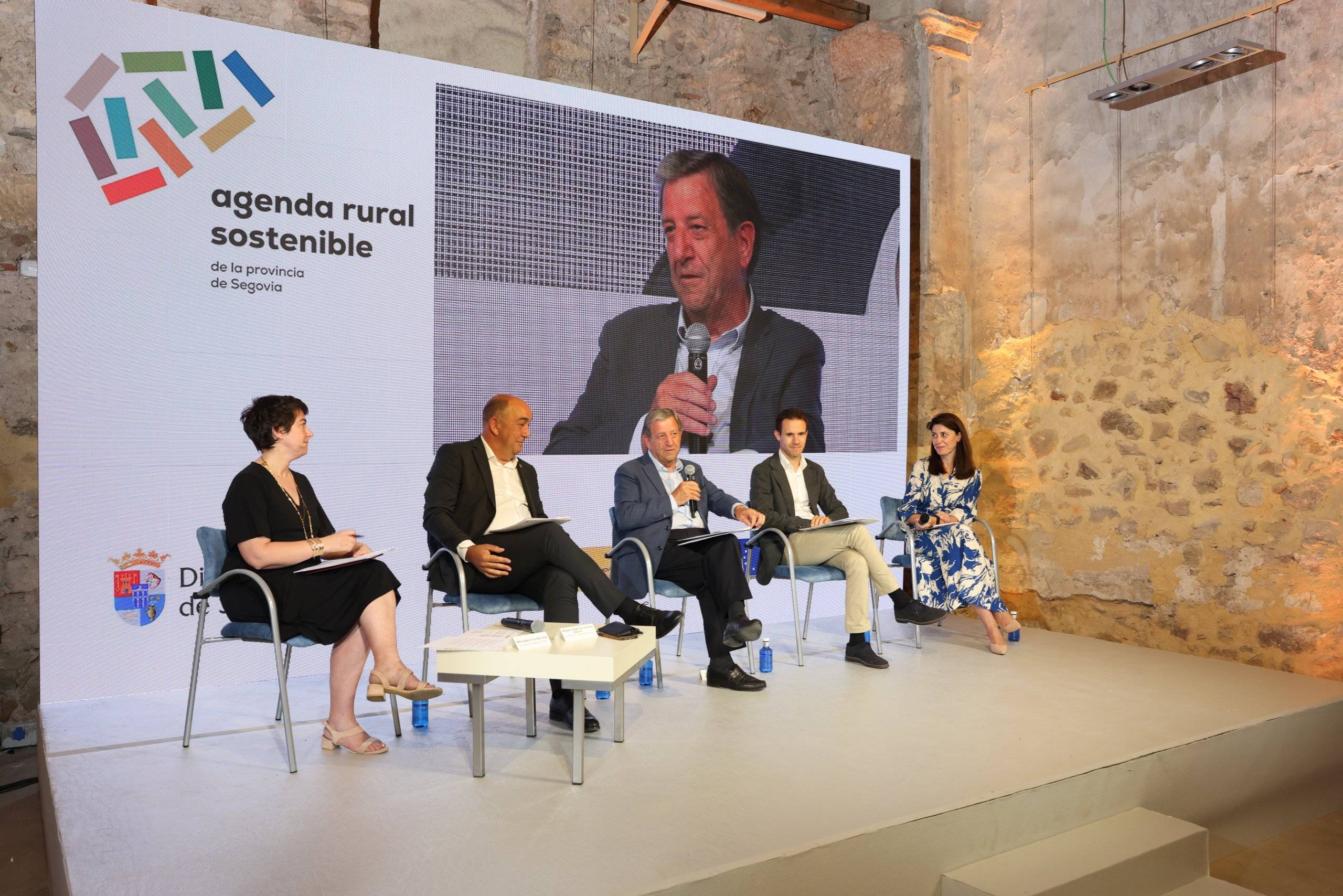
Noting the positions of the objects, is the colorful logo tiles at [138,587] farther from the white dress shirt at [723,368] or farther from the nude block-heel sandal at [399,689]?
the white dress shirt at [723,368]

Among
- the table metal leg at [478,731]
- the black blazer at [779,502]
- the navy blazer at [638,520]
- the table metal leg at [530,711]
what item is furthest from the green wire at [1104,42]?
the table metal leg at [478,731]

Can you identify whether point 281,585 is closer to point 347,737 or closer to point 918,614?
point 347,737

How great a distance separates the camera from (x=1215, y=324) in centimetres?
468

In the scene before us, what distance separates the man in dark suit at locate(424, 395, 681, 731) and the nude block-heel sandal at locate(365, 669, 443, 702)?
0.52 m

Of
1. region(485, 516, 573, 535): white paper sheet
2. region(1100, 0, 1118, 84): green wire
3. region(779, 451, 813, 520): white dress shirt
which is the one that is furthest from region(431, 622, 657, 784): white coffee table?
region(1100, 0, 1118, 84): green wire

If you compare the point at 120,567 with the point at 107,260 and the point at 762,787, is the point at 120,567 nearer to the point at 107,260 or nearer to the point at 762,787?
the point at 107,260

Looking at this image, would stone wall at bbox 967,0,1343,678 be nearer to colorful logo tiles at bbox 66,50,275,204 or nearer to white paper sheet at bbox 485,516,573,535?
white paper sheet at bbox 485,516,573,535

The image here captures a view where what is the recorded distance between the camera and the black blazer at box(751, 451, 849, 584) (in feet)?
14.3

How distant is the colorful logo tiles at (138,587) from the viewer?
3885mm

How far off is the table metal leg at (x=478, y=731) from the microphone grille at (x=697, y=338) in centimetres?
276

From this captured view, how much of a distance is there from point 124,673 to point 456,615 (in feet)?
4.36

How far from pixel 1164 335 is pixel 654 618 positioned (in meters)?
3.04

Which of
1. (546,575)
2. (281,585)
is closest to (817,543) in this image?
(546,575)

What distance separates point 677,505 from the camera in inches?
166
